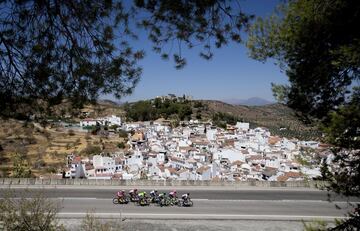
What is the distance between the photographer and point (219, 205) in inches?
495

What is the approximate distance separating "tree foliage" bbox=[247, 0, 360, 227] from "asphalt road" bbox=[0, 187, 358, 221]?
6538 millimetres

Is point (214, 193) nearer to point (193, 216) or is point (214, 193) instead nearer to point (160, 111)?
point (193, 216)

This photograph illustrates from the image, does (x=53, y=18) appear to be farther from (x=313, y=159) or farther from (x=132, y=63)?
(x=313, y=159)

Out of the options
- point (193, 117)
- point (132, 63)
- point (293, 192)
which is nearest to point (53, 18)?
point (132, 63)

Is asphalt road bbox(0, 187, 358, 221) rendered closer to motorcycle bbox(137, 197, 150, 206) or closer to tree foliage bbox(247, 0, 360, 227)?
motorcycle bbox(137, 197, 150, 206)

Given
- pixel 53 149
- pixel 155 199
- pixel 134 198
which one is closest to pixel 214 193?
pixel 155 199

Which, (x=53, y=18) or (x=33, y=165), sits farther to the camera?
(x=33, y=165)

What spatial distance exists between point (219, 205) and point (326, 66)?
8.55 m

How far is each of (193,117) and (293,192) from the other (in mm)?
85355

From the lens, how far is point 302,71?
5.42 m

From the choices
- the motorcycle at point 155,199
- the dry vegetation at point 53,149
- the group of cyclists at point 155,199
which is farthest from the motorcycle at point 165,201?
the dry vegetation at point 53,149

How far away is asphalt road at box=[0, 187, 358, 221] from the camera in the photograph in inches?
451

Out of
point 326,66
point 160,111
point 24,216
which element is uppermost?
point 160,111

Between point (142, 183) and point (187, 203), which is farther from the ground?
point (142, 183)
